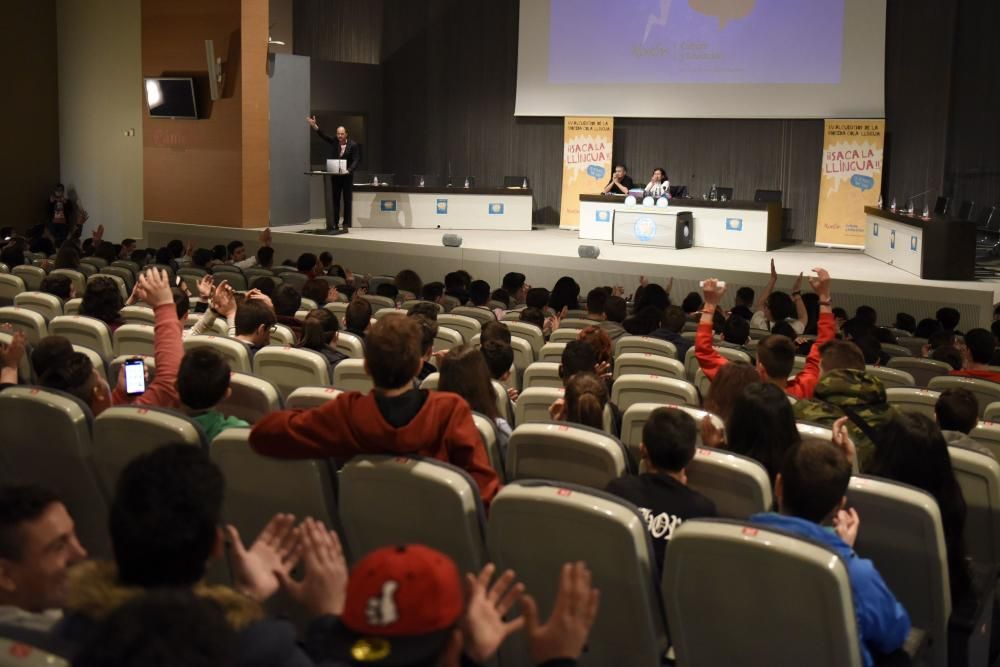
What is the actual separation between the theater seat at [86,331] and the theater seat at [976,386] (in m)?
4.23

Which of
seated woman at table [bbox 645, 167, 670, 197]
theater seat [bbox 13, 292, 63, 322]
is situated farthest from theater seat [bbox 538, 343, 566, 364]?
seated woman at table [bbox 645, 167, 670, 197]

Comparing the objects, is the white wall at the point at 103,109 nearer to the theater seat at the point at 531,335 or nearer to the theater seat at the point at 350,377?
the theater seat at the point at 531,335

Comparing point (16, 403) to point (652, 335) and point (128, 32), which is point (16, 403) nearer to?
point (652, 335)

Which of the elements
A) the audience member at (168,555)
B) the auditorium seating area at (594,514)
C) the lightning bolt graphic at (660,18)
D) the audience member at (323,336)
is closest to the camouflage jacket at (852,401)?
the auditorium seating area at (594,514)

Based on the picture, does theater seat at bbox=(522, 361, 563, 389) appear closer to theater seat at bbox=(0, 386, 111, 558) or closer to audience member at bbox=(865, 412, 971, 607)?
audience member at bbox=(865, 412, 971, 607)

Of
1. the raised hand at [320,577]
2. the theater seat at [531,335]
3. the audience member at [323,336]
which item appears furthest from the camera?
the theater seat at [531,335]

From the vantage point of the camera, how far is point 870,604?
2.45m

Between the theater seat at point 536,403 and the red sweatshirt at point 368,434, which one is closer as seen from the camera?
the red sweatshirt at point 368,434

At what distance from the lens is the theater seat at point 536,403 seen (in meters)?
4.33

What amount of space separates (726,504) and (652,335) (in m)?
3.47

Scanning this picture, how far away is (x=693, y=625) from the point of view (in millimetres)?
2496

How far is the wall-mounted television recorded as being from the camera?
13.6 metres

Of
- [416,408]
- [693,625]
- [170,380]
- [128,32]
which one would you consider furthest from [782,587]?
[128,32]

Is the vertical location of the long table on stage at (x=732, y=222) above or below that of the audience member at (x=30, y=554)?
above
